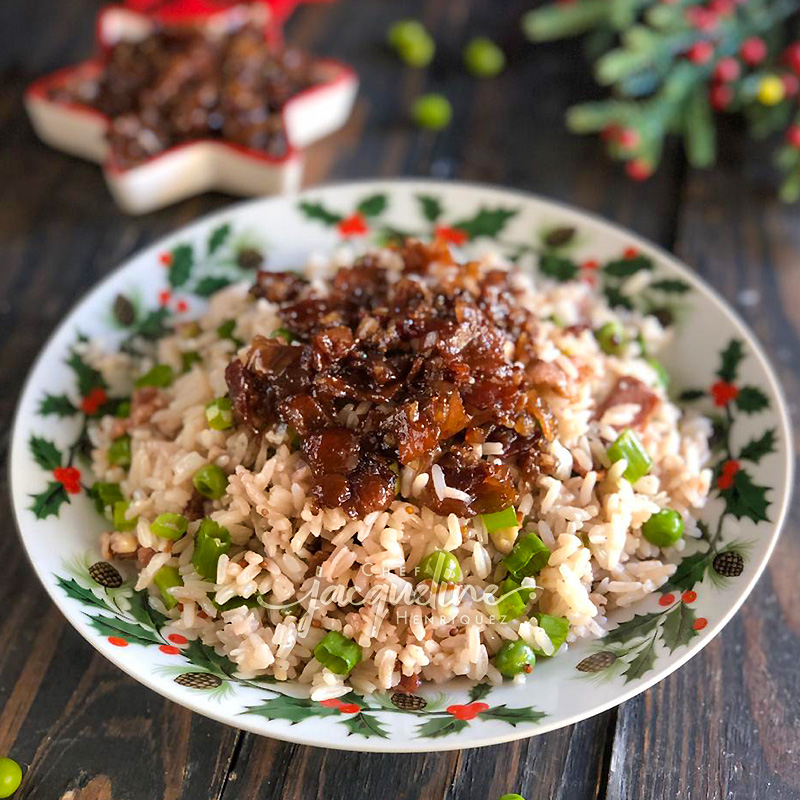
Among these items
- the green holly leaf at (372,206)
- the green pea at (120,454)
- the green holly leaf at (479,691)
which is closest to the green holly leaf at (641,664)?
the green holly leaf at (479,691)

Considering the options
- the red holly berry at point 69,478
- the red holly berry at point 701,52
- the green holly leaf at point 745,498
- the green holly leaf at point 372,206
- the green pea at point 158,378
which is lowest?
the green holly leaf at point 745,498

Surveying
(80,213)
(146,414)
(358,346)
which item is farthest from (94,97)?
(358,346)

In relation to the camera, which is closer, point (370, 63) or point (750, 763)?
point (750, 763)

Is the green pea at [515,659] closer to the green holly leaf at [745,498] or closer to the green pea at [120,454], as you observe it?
the green holly leaf at [745,498]

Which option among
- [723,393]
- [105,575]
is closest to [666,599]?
[723,393]

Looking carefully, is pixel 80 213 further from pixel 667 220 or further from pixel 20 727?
pixel 667 220
